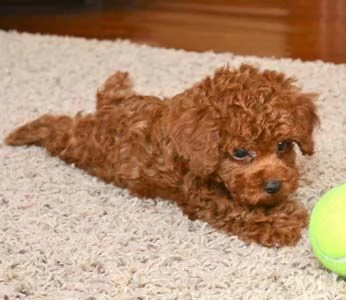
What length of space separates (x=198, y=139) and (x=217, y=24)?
2098mm

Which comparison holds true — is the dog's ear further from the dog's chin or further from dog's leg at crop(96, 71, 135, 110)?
dog's leg at crop(96, 71, 135, 110)

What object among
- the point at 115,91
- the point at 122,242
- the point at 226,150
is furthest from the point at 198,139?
the point at 115,91

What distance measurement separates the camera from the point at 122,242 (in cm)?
174

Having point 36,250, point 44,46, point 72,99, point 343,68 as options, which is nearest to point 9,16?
point 44,46

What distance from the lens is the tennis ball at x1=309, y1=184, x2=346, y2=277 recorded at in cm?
148

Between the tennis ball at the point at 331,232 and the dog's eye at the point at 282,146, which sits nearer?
the tennis ball at the point at 331,232

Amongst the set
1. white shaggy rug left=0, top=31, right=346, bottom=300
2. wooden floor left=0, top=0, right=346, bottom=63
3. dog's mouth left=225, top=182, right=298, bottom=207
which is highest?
dog's mouth left=225, top=182, right=298, bottom=207

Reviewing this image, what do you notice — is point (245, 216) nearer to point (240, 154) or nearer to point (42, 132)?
point (240, 154)

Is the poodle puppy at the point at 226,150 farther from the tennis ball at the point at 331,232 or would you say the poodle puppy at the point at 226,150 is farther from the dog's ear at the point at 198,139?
the tennis ball at the point at 331,232

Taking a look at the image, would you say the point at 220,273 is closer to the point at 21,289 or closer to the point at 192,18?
the point at 21,289

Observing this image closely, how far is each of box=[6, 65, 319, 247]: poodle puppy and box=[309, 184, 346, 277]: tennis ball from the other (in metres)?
0.13

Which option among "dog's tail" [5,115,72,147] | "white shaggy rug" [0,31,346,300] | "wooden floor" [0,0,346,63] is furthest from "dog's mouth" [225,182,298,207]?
"wooden floor" [0,0,346,63]

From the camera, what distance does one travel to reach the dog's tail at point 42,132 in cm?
211

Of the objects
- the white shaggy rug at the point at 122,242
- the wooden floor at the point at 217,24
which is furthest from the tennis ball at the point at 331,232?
the wooden floor at the point at 217,24
